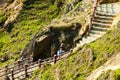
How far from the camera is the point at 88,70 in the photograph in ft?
51.5

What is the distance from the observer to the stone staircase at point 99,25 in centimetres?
2052

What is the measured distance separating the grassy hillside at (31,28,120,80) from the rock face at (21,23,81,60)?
497cm

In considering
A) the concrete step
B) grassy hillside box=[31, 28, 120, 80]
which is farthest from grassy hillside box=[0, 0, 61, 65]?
grassy hillside box=[31, 28, 120, 80]

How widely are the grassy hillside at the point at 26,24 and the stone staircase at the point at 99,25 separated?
5.46 metres

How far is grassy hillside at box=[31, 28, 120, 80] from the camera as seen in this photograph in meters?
15.9

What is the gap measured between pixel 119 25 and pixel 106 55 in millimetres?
2616

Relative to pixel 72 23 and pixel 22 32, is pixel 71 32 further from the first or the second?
pixel 22 32

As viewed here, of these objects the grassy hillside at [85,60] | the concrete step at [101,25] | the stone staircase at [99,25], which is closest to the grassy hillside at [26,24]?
the stone staircase at [99,25]

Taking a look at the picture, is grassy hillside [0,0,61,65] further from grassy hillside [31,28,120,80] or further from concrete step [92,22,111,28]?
grassy hillside [31,28,120,80]

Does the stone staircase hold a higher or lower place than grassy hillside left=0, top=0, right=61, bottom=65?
higher

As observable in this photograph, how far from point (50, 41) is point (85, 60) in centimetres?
776

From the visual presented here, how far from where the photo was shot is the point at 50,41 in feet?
78.4

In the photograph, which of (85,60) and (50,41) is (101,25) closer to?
(50,41)

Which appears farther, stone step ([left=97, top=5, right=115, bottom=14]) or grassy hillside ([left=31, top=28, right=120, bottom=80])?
stone step ([left=97, top=5, right=115, bottom=14])
